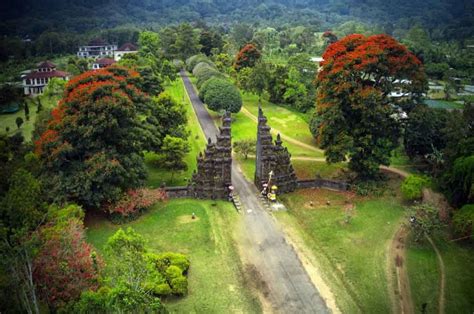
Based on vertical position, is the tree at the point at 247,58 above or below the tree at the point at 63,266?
above

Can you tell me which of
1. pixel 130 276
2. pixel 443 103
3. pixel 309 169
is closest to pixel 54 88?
pixel 309 169

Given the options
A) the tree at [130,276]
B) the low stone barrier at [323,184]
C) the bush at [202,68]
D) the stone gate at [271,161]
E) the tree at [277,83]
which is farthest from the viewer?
the bush at [202,68]

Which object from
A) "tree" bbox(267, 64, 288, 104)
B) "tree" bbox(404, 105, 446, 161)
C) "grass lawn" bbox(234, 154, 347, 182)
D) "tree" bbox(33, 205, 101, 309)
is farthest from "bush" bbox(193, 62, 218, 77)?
"tree" bbox(33, 205, 101, 309)

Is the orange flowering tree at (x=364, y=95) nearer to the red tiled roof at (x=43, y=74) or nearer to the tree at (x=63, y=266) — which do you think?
the tree at (x=63, y=266)

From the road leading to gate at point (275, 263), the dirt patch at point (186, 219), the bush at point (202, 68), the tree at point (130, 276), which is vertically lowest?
the road leading to gate at point (275, 263)

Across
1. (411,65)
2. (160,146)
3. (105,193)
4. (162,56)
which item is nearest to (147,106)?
(160,146)

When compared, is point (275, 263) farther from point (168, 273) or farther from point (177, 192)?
point (177, 192)

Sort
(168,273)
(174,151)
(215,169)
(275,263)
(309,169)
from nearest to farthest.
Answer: (168,273) < (275,263) < (215,169) < (174,151) < (309,169)

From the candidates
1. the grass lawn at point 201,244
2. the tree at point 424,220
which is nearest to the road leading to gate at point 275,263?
the grass lawn at point 201,244
